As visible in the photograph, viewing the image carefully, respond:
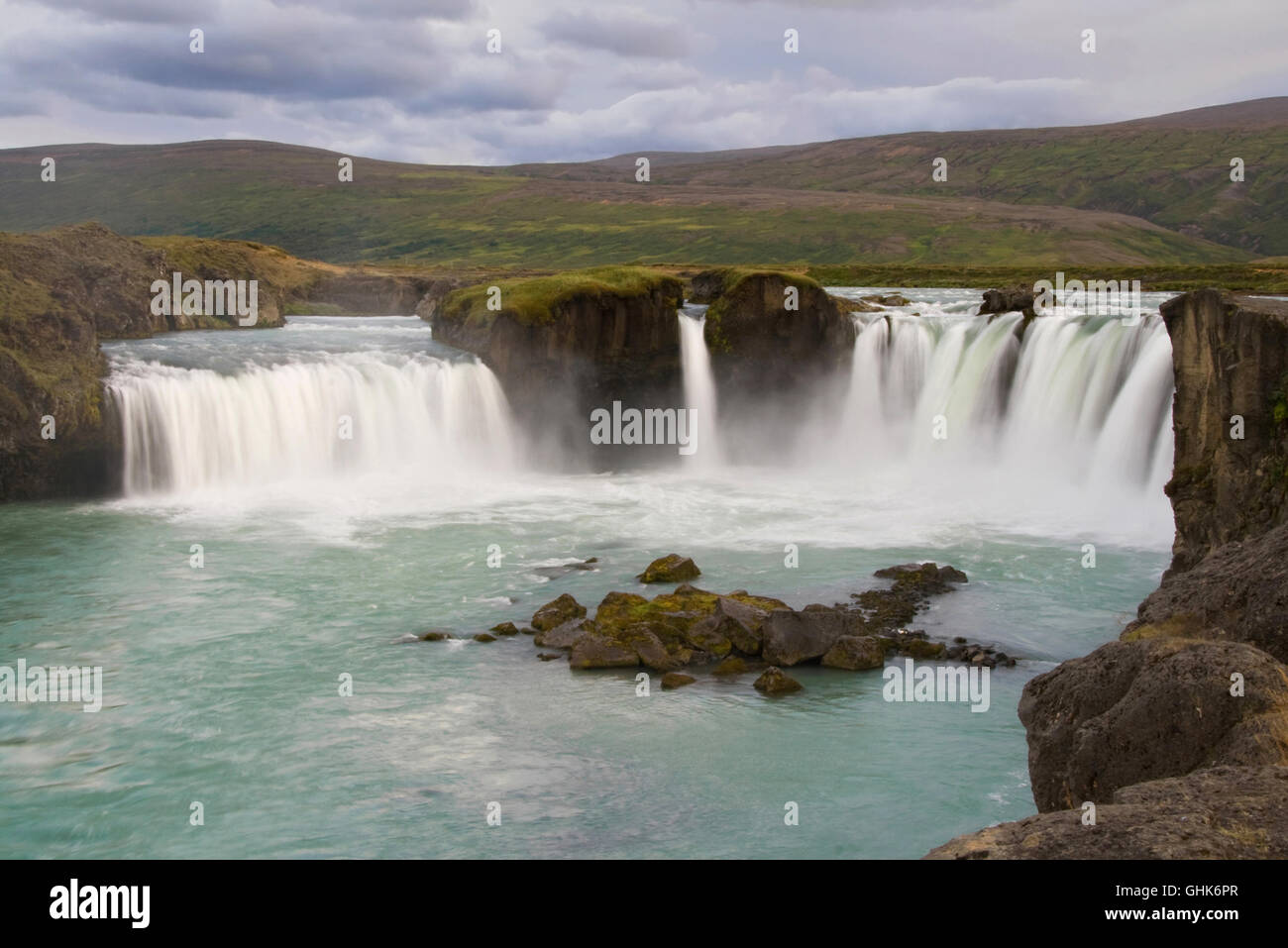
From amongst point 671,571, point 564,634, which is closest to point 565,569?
point 671,571

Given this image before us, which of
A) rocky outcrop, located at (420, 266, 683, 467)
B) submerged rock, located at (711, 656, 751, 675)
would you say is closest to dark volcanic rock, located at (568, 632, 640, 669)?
submerged rock, located at (711, 656, 751, 675)

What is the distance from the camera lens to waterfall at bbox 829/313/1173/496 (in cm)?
3531

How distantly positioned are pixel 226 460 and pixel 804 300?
2089cm

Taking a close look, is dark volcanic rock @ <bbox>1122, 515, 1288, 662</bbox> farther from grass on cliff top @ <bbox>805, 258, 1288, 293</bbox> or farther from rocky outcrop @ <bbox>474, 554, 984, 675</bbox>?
grass on cliff top @ <bbox>805, 258, 1288, 293</bbox>

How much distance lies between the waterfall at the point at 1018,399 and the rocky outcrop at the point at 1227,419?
923cm

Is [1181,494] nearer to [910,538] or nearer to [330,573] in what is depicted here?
[910,538]

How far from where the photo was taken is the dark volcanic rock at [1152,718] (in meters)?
9.20

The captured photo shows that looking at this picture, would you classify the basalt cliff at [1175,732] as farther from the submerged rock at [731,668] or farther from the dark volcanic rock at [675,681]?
the dark volcanic rock at [675,681]

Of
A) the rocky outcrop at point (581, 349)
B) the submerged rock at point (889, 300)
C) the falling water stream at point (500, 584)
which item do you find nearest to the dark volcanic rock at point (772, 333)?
the falling water stream at point (500, 584)

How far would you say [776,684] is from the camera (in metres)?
20.4

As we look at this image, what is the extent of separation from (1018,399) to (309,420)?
23.8 m

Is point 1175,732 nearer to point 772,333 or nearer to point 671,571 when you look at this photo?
point 671,571

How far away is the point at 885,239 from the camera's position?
16500cm
